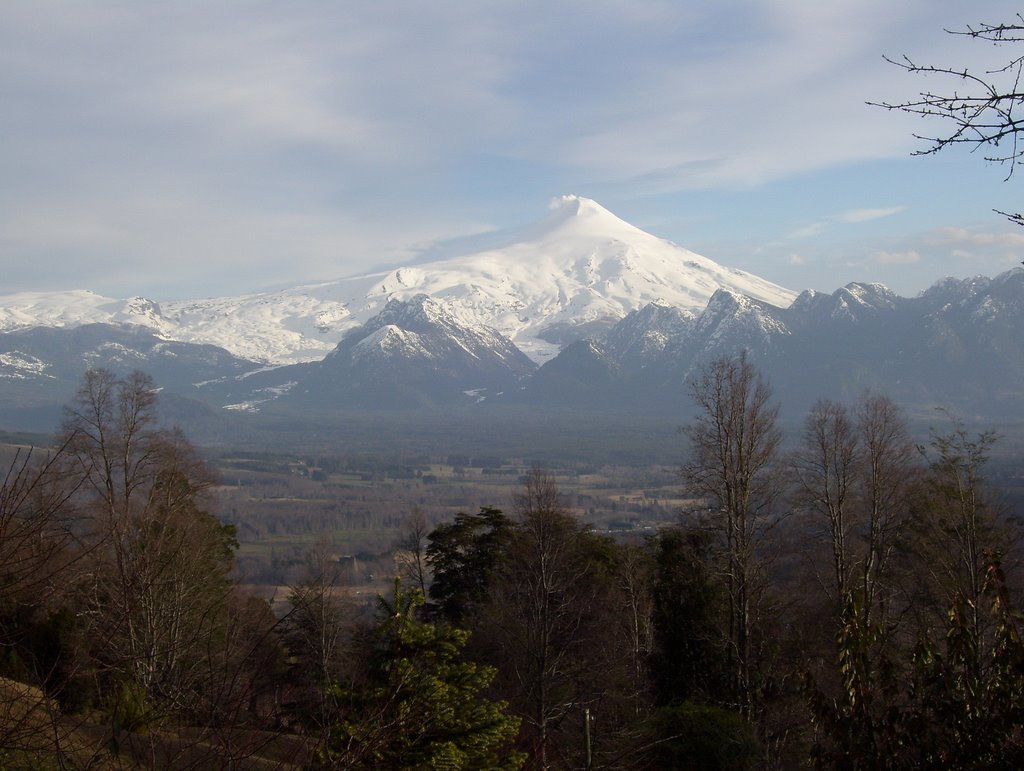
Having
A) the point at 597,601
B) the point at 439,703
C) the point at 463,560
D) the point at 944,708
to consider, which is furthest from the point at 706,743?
the point at 463,560

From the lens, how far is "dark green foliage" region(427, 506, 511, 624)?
22125 mm

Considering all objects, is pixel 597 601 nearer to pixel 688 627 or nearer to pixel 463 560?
pixel 688 627

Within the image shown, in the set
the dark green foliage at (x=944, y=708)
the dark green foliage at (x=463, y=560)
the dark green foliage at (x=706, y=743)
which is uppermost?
the dark green foliage at (x=944, y=708)

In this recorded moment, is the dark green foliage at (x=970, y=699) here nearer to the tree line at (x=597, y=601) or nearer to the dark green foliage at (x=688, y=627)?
the tree line at (x=597, y=601)

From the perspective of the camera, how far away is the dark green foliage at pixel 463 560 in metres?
22.1

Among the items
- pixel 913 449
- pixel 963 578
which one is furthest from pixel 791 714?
pixel 913 449

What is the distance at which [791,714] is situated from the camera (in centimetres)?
1455

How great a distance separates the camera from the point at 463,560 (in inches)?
891

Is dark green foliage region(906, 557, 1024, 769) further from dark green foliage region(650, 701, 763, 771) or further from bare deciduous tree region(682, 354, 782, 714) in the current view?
bare deciduous tree region(682, 354, 782, 714)

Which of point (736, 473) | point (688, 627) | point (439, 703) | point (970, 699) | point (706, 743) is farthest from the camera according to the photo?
point (688, 627)

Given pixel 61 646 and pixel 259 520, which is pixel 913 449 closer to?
pixel 61 646

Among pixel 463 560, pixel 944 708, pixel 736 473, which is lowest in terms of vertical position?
pixel 463 560

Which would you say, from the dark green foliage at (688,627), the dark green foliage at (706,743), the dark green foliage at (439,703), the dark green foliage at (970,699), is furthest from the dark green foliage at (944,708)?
the dark green foliage at (688,627)

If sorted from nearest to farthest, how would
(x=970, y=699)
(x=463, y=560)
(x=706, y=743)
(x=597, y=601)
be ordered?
(x=970, y=699) → (x=706, y=743) → (x=597, y=601) → (x=463, y=560)
